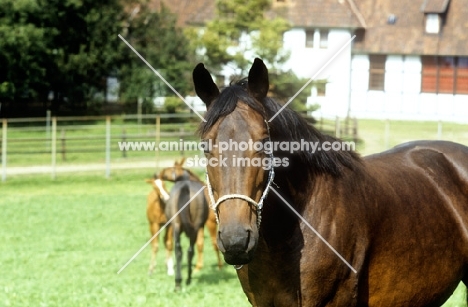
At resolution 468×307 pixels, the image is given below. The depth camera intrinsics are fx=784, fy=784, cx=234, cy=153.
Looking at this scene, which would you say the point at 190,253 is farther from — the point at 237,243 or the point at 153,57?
the point at 153,57

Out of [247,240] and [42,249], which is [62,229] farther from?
[247,240]

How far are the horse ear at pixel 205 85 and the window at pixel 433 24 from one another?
41925 millimetres

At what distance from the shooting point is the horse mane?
3.73 metres

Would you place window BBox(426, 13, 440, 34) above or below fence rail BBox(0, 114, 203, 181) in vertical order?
above

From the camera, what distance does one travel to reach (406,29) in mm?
44812

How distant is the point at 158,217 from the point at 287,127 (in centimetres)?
829

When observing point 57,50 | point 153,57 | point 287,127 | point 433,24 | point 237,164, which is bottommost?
point 237,164

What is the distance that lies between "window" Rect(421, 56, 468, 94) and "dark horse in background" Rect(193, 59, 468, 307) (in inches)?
1550

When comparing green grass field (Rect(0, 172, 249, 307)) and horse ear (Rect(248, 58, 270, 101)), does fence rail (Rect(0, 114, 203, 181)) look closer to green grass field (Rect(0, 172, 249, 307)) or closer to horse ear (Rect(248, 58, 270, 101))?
green grass field (Rect(0, 172, 249, 307))

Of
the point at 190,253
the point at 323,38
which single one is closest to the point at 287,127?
the point at 190,253

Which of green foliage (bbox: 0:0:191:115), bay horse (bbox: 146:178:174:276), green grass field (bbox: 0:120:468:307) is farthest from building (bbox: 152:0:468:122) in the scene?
bay horse (bbox: 146:178:174:276)

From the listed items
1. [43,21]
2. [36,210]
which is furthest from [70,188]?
[43,21]

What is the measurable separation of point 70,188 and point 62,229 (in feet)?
24.4

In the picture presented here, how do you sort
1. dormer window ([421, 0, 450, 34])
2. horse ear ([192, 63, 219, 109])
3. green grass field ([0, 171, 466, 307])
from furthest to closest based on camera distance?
dormer window ([421, 0, 450, 34]) < green grass field ([0, 171, 466, 307]) < horse ear ([192, 63, 219, 109])
